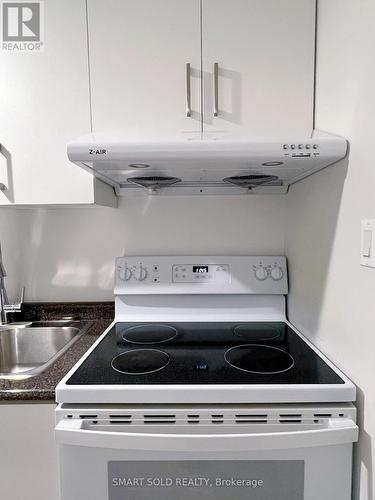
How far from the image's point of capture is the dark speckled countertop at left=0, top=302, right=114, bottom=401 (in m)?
0.80

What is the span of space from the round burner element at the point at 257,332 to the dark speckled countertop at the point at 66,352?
55 cm

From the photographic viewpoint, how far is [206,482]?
2.51 ft

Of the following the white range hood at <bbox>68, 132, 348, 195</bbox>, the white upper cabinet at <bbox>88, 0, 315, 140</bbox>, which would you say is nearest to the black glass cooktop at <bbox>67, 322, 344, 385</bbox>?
the white range hood at <bbox>68, 132, 348, 195</bbox>

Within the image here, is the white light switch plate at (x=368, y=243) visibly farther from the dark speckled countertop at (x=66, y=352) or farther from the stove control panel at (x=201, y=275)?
the dark speckled countertop at (x=66, y=352)

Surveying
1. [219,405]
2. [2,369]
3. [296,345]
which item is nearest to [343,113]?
Answer: [296,345]

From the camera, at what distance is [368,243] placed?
750mm

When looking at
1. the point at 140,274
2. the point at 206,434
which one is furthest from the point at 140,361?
the point at 140,274

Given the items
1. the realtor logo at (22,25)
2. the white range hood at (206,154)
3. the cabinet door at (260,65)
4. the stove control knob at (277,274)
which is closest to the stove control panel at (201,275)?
the stove control knob at (277,274)

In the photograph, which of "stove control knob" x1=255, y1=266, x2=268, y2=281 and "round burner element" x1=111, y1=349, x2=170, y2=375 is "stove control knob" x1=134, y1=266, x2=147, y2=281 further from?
"stove control knob" x1=255, y1=266, x2=268, y2=281

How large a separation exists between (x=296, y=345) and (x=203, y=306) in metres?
0.40

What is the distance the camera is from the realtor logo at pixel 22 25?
3.41 feet

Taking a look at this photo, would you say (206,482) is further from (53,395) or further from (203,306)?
(203,306)

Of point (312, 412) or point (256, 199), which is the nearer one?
point (312, 412)

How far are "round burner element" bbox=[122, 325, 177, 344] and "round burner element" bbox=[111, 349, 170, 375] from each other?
9 cm
